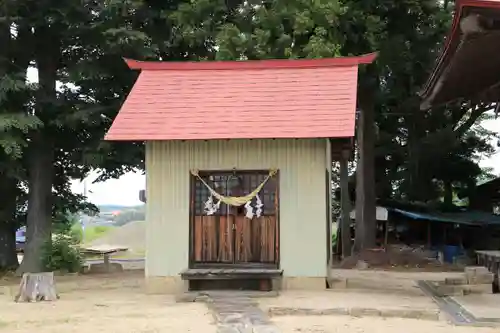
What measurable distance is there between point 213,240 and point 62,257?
896cm

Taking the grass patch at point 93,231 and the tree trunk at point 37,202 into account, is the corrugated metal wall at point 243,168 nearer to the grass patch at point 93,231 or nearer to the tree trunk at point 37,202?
the tree trunk at point 37,202

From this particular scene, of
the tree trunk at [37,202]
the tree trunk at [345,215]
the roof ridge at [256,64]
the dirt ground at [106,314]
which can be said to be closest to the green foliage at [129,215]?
the tree trunk at [345,215]

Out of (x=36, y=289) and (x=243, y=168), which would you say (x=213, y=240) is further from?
(x=36, y=289)

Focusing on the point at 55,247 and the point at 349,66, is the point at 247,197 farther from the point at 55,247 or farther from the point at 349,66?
the point at 55,247

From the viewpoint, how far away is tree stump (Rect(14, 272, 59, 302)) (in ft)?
40.8

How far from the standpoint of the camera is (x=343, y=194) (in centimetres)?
2511

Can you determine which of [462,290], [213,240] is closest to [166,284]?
[213,240]

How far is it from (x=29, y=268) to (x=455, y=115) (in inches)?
692

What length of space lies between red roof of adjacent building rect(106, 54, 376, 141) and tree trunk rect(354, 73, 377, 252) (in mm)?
9948

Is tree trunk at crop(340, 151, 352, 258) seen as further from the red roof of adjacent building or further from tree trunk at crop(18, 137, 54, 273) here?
the red roof of adjacent building

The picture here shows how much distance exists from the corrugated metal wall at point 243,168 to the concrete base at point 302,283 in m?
0.11

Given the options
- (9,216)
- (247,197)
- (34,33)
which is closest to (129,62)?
(247,197)

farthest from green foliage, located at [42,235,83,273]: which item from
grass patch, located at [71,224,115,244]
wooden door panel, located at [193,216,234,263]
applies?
grass patch, located at [71,224,115,244]

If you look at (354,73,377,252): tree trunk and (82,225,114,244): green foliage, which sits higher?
(354,73,377,252): tree trunk
